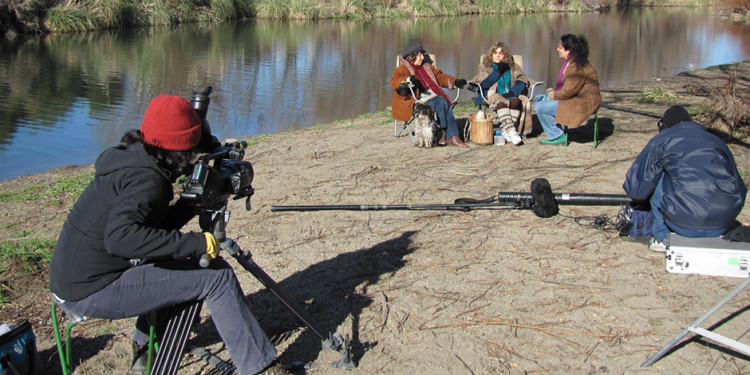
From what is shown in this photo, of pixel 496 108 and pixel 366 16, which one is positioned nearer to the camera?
pixel 496 108

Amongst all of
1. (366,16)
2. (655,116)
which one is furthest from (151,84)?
(366,16)

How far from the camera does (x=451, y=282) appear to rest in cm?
455

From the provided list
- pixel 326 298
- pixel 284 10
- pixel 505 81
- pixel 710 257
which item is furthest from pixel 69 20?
pixel 710 257

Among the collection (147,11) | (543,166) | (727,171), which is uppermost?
(147,11)

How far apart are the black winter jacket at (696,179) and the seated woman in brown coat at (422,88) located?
375 centimetres

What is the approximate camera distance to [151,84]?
15.5 m

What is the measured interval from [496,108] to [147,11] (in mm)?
22851

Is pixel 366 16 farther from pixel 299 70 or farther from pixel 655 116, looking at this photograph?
pixel 655 116

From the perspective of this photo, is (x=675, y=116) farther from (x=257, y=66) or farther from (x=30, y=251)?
(x=257, y=66)

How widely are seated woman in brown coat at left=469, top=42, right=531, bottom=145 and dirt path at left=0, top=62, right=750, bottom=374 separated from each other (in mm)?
1149

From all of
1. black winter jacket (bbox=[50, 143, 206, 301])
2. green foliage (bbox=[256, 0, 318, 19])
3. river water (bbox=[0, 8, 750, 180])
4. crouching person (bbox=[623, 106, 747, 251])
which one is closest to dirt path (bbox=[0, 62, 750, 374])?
crouching person (bbox=[623, 106, 747, 251])

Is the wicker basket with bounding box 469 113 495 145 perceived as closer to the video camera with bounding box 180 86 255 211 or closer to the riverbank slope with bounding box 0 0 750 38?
the video camera with bounding box 180 86 255 211

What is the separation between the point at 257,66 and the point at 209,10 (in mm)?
13345

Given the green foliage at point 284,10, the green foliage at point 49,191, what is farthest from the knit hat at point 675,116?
the green foliage at point 284,10
